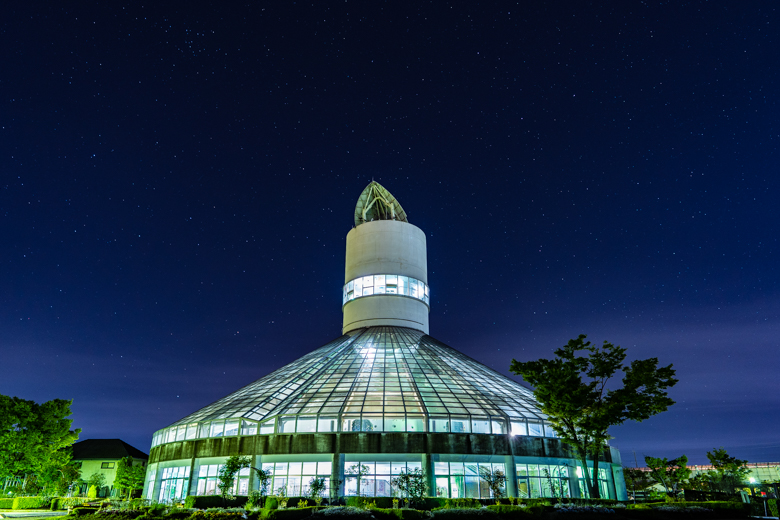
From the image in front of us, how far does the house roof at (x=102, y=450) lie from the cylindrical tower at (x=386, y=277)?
173 feet

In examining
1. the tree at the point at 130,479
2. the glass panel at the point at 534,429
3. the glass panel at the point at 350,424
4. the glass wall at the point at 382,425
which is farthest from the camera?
the tree at the point at 130,479

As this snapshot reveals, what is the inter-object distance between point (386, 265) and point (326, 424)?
23.6 metres

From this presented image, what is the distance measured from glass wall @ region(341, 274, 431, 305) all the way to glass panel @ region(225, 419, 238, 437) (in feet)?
70.2

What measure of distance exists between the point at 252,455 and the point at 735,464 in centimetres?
7404

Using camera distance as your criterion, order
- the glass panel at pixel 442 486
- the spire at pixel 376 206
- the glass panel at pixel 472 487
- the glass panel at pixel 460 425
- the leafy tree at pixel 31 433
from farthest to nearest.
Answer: the spire at pixel 376 206
the leafy tree at pixel 31 433
the glass panel at pixel 460 425
the glass panel at pixel 472 487
the glass panel at pixel 442 486

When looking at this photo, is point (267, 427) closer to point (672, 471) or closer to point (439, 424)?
point (439, 424)

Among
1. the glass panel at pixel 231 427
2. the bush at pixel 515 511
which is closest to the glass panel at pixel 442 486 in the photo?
the bush at pixel 515 511

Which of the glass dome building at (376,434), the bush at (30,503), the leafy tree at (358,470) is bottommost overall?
the bush at (30,503)

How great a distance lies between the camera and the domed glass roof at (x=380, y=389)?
1503 inches

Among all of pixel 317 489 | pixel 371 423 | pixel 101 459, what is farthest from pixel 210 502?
pixel 101 459

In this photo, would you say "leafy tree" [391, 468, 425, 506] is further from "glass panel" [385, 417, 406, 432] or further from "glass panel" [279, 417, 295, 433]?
"glass panel" [279, 417, 295, 433]

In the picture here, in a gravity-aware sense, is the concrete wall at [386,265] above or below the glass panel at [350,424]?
above

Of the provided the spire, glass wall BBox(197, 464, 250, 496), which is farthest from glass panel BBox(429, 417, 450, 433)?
the spire

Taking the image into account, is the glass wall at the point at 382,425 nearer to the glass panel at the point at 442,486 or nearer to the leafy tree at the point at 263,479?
the leafy tree at the point at 263,479
